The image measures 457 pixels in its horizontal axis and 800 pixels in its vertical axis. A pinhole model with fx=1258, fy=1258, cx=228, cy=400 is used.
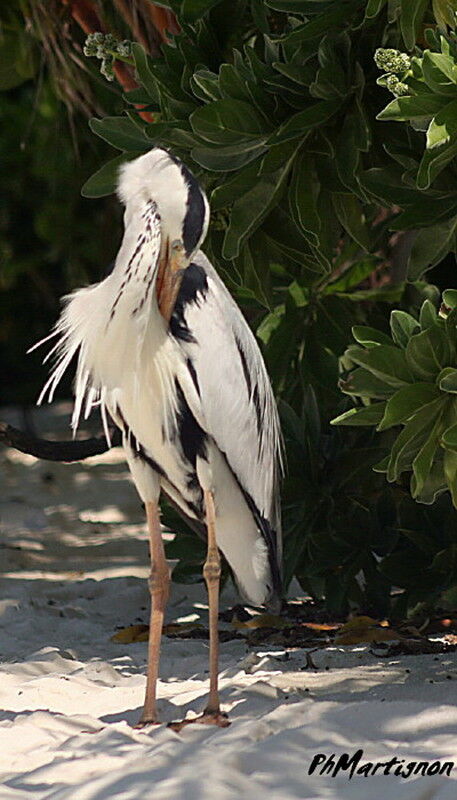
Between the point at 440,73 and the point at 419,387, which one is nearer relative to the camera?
the point at 440,73

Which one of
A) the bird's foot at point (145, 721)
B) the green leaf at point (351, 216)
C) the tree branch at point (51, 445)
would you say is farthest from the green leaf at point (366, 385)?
the tree branch at point (51, 445)

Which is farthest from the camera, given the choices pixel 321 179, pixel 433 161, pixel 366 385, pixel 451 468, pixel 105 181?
pixel 105 181

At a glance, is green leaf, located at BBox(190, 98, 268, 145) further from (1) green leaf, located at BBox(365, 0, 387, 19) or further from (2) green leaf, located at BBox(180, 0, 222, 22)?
(1) green leaf, located at BBox(365, 0, 387, 19)

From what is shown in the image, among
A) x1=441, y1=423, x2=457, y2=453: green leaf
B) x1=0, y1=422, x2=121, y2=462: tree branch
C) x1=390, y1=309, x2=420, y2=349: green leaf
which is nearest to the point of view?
x1=441, y1=423, x2=457, y2=453: green leaf

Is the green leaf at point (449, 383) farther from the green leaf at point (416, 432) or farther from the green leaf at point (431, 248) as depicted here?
the green leaf at point (431, 248)

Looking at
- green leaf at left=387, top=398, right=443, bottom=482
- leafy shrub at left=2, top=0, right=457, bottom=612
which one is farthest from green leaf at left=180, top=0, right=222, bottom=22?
green leaf at left=387, top=398, right=443, bottom=482

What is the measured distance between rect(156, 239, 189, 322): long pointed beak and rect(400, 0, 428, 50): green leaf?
2.82ft

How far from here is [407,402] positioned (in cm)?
333

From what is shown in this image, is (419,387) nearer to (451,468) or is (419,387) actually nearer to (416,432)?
(416,432)

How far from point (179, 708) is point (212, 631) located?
0.27 meters

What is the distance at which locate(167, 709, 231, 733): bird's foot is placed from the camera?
144 inches

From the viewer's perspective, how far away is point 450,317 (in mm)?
3441

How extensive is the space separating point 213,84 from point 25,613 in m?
2.78

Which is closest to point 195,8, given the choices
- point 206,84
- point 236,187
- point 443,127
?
point 206,84
